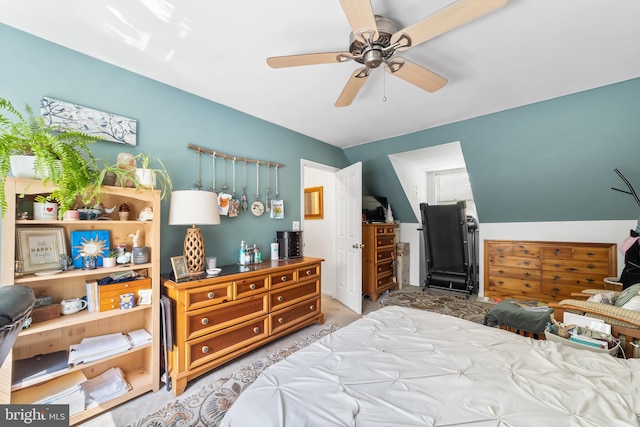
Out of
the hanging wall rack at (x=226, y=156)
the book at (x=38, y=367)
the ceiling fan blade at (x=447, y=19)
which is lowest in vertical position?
the book at (x=38, y=367)

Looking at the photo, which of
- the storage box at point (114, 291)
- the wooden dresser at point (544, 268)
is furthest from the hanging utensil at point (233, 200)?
the wooden dresser at point (544, 268)

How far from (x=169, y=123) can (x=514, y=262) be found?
179 inches

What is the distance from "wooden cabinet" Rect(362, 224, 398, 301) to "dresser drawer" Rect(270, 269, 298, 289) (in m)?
1.65

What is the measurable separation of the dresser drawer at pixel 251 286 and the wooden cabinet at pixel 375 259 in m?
2.03

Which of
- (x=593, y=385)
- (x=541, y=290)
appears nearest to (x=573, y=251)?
(x=541, y=290)

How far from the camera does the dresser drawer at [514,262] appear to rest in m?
3.45

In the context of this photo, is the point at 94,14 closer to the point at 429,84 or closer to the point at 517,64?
the point at 429,84

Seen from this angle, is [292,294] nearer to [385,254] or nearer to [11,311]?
[385,254]

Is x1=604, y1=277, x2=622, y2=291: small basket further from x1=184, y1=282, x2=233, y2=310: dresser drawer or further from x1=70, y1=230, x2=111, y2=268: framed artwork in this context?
x1=70, y1=230, x2=111, y2=268: framed artwork

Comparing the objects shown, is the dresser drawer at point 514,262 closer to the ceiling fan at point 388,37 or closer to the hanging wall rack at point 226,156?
the ceiling fan at point 388,37

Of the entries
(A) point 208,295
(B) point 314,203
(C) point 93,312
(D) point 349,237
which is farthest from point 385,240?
(C) point 93,312

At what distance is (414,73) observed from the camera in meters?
1.64

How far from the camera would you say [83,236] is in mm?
1708

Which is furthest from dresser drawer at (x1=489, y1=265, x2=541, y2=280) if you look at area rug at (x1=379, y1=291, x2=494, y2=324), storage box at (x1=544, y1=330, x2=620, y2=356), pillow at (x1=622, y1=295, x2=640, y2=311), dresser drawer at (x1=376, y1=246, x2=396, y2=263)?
storage box at (x1=544, y1=330, x2=620, y2=356)
